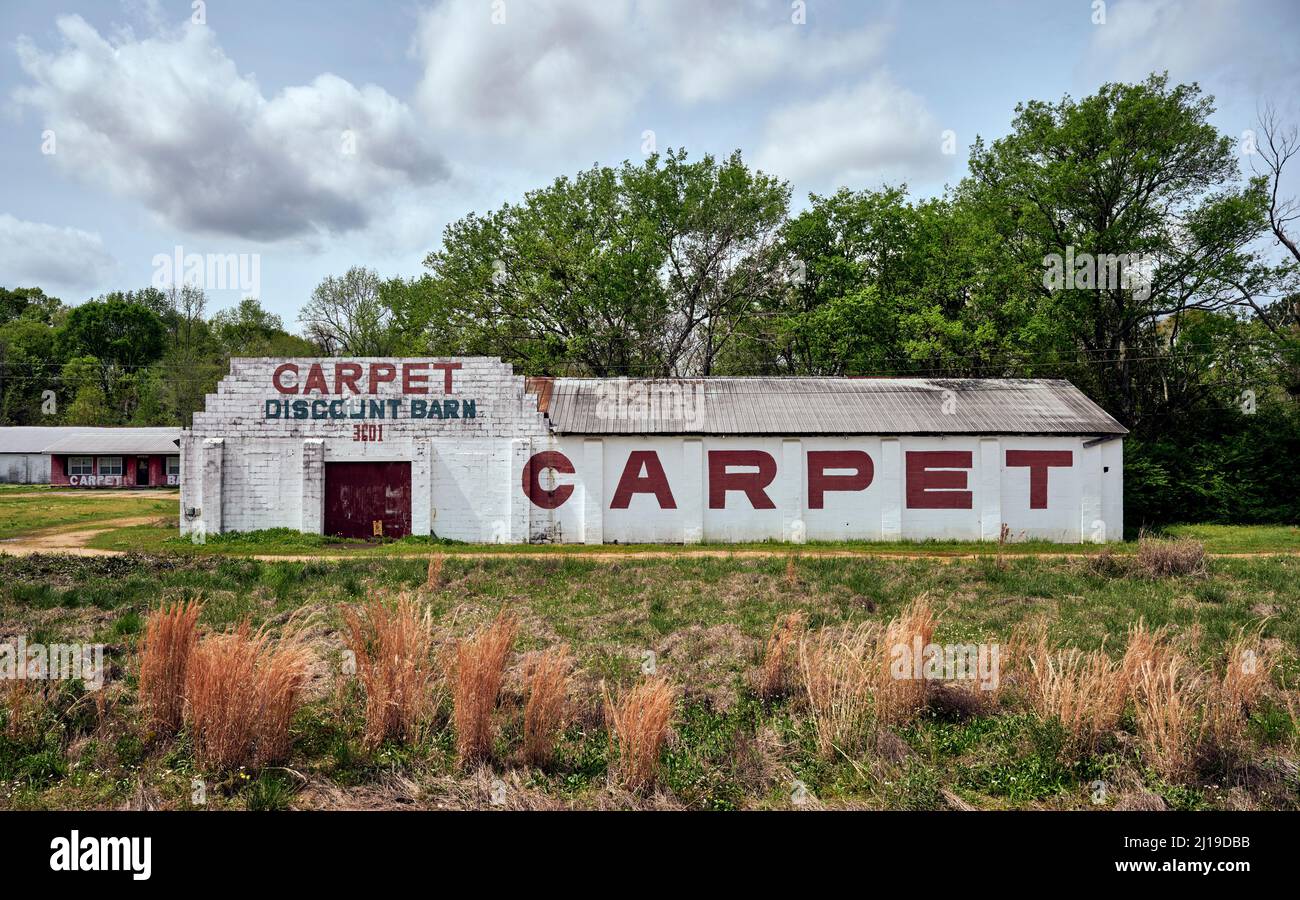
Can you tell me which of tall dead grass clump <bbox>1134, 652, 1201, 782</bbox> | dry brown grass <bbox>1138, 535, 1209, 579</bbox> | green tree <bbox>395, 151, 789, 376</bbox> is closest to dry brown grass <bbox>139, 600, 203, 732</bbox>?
tall dead grass clump <bbox>1134, 652, 1201, 782</bbox>

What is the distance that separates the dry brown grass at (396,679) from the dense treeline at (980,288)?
2654 cm

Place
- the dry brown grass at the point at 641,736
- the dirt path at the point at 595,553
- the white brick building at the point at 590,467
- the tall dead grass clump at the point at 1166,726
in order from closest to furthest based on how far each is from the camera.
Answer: the dry brown grass at the point at 641,736 < the tall dead grass clump at the point at 1166,726 < the dirt path at the point at 595,553 < the white brick building at the point at 590,467

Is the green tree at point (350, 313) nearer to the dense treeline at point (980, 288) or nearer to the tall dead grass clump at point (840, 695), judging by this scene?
the dense treeline at point (980, 288)

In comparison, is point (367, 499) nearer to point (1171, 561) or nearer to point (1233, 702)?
point (1233, 702)

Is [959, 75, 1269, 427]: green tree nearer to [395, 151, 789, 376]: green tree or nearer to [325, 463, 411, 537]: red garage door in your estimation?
[395, 151, 789, 376]: green tree

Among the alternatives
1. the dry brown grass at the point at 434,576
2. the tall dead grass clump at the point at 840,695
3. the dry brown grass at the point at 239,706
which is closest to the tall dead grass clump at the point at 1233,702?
the tall dead grass clump at the point at 840,695

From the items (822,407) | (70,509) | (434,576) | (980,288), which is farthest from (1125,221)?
(70,509)

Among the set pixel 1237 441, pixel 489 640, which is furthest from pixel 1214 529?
pixel 489 640

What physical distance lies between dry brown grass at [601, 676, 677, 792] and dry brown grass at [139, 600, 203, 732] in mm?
3972

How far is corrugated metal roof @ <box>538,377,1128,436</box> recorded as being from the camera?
830 inches

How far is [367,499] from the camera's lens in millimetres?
20656

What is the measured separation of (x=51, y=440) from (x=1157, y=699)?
60.1 meters

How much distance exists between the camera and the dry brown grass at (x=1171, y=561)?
14.2 m

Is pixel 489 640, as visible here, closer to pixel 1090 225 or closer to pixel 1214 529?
pixel 1214 529
